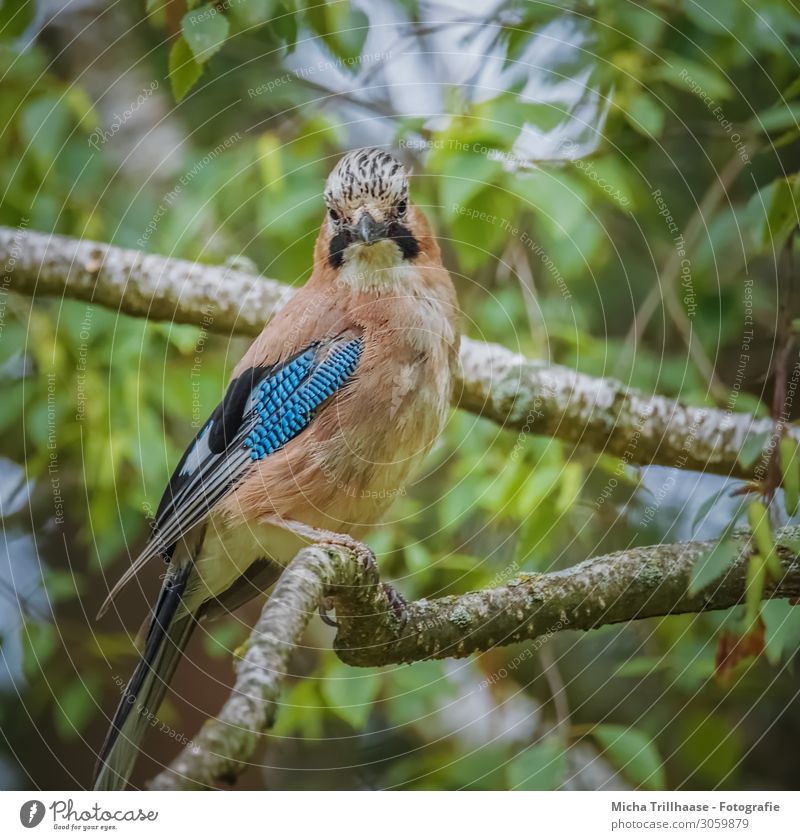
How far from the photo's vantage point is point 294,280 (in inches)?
68.3

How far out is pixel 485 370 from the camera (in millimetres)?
1768

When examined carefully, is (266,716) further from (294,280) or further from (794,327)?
(794,327)

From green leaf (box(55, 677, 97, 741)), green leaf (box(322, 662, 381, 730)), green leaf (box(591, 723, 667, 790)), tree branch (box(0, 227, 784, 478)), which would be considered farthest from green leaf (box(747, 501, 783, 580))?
green leaf (box(55, 677, 97, 741))

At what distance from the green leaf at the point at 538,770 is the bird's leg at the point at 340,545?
13.3 inches

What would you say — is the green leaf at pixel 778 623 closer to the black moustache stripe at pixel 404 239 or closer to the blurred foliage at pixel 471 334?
the blurred foliage at pixel 471 334

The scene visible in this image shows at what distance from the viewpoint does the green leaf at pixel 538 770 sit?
1550 millimetres

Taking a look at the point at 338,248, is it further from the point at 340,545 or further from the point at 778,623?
the point at 778,623

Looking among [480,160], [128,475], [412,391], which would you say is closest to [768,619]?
[412,391]

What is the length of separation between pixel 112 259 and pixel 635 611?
3.36 ft

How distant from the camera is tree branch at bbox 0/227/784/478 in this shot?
5.46 ft

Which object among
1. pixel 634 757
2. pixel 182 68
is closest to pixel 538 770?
pixel 634 757

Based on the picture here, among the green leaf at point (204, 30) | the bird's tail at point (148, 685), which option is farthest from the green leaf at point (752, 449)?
the green leaf at point (204, 30)

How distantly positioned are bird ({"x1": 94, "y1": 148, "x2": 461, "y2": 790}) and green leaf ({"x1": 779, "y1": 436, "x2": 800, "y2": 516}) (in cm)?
51

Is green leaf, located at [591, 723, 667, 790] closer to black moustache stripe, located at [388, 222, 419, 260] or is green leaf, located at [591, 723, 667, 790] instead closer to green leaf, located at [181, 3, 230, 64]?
black moustache stripe, located at [388, 222, 419, 260]
